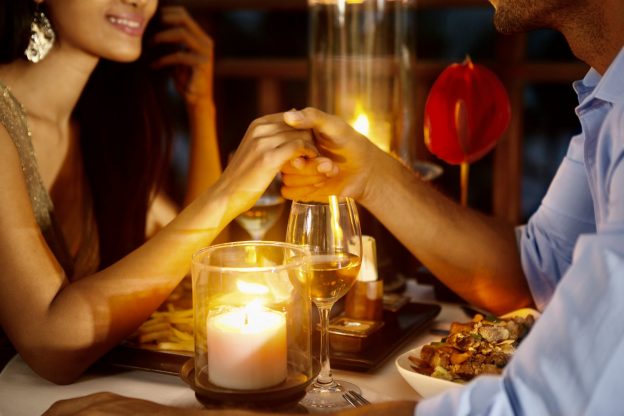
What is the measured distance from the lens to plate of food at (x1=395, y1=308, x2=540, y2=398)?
1091 millimetres

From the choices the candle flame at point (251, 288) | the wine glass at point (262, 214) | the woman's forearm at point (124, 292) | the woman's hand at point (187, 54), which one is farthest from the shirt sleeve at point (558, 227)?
the woman's hand at point (187, 54)

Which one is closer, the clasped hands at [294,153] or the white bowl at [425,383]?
the white bowl at [425,383]

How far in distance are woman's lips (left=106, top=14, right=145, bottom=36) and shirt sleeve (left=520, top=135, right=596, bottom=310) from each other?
103 centimetres

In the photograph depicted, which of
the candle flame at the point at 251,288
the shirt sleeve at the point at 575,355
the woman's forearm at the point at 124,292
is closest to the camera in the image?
the shirt sleeve at the point at 575,355

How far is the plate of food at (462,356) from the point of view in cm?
109

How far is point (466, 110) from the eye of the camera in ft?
5.34

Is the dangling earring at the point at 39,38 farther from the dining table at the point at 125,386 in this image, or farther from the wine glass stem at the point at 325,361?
the wine glass stem at the point at 325,361

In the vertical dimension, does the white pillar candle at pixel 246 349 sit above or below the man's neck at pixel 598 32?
below

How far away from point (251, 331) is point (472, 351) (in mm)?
334

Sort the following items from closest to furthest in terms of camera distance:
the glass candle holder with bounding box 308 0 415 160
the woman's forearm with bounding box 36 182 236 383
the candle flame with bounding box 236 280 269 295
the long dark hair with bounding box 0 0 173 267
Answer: the candle flame with bounding box 236 280 269 295 → the woman's forearm with bounding box 36 182 236 383 → the long dark hair with bounding box 0 0 173 267 → the glass candle holder with bounding box 308 0 415 160

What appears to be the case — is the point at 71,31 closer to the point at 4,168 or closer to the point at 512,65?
the point at 4,168

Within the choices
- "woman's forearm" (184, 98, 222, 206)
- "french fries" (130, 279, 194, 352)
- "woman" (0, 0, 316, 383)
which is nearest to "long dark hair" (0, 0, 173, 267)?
"woman" (0, 0, 316, 383)

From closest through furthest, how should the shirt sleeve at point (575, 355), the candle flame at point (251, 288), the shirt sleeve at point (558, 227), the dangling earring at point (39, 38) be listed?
the shirt sleeve at point (575, 355), the candle flame at point (251, 288), the shirt sleeve at point (558, 227), the dangling earring at point (39, 38)

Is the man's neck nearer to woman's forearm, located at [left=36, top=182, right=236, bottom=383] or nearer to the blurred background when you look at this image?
woman's forearm, located at [left=36, top=182, right=236, bottom=383]
